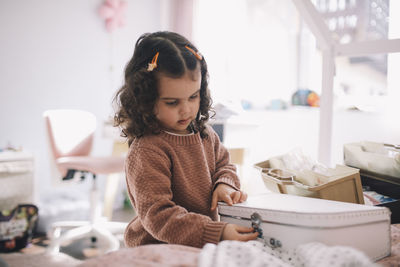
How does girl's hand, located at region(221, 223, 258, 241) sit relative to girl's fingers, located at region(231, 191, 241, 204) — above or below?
below

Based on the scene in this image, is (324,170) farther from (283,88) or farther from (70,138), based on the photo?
(283,88)

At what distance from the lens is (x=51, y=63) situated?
9.52 feet

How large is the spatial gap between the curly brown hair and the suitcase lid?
0.96ft

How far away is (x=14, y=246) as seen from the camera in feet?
6.89

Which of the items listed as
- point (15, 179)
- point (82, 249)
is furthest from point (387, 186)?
point (15, 179)

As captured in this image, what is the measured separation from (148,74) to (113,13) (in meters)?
2.59

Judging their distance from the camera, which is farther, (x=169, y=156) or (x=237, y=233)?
(x=169, y=156)

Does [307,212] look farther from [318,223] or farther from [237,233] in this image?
[237,233]

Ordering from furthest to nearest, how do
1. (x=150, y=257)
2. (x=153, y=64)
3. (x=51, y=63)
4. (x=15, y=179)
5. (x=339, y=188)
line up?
(x=51, y=63), (x=15, y=179), (x=339, y=188), (x=153, y=64), (x=150, y=257)

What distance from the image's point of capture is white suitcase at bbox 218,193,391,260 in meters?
0.66

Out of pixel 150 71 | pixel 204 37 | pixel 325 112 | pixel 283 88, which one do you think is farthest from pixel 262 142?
pixel 150 71

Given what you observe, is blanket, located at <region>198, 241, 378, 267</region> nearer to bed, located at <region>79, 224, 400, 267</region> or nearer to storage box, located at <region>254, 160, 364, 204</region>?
bed, located at <region>79, 224, 400, 267</region>

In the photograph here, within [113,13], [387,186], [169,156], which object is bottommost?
[387,186]

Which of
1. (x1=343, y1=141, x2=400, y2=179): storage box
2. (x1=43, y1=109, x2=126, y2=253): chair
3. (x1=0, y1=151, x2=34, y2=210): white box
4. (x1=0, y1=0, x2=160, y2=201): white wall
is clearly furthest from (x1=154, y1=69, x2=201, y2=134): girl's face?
(x1=0, y1=0, x2=160, y2=201): white wall
